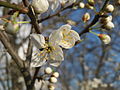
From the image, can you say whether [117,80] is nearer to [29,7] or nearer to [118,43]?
[118,43]

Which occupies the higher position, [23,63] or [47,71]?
[23,63]

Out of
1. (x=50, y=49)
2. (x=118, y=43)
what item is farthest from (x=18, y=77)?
(x=118, y=43)

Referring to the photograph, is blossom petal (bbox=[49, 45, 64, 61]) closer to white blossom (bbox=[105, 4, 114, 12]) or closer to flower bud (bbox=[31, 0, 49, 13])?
flower bud (bbox=[31, 0, 49, 13])

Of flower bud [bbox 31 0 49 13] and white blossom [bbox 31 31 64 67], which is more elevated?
flower bud [bbox 31 0 49 13]

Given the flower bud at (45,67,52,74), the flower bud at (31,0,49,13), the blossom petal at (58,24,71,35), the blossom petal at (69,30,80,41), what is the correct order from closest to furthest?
the flower bud at (31,0,49,13)
the blossom petal at (58,24,71,35)
the blossom petal at (69,30,80,41)
the flower bud at (45,67,52,74)

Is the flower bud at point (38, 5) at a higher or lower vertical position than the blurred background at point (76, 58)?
higher

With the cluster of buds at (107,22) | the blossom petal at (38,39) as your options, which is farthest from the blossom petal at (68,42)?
the cluster of buds at (107,22)

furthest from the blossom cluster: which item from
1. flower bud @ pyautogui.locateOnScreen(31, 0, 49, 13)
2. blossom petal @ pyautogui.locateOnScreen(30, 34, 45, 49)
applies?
flower bud @ pyautogui.locateOnScreen(31, 0, 49, 13)

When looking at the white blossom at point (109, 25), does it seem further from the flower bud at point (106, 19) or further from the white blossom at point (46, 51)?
the white blossom at point (46, 51)

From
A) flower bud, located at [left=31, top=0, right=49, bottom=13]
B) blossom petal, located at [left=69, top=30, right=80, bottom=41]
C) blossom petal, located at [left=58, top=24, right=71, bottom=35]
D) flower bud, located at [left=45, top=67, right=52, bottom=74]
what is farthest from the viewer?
flower bud, located at [left=45, top=67, right=52, bottom=74]
